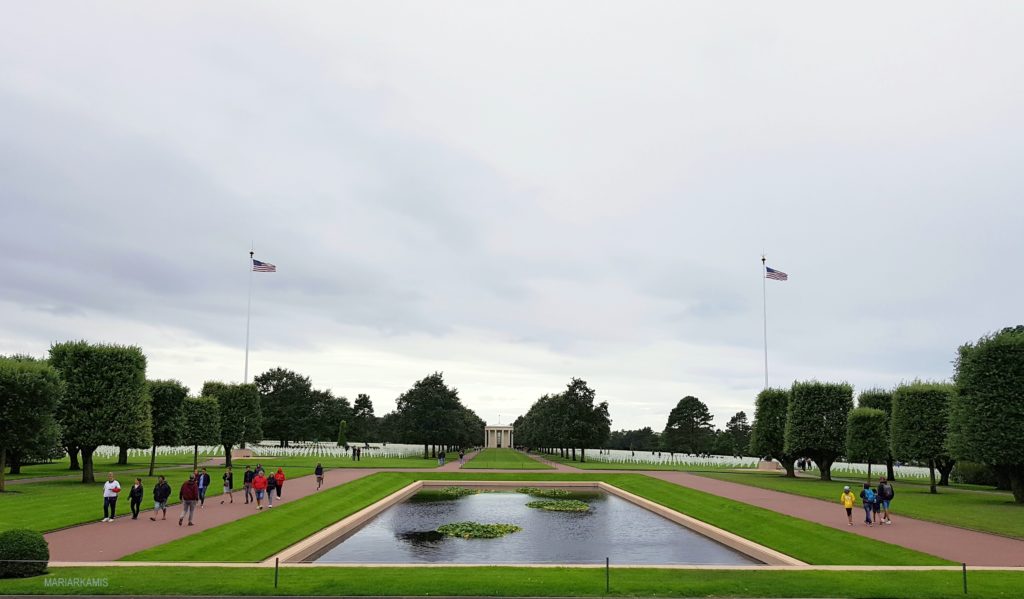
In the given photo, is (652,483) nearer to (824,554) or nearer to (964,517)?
(964,517)

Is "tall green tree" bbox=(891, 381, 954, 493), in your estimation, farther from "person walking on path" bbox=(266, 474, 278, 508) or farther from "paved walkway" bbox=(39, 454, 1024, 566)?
"person walking on path" bbox=(266, 474, 278, 508)

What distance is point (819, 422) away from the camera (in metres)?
60.1

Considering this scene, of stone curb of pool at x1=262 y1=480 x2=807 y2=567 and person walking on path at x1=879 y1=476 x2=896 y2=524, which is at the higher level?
person walking on path at x1=879 y1=476 x2=896 y2=524

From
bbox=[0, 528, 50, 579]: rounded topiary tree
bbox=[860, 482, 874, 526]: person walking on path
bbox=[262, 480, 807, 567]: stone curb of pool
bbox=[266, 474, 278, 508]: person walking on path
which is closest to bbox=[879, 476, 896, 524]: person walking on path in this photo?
bbox=[860, 482, 874, 526]: person walking on path

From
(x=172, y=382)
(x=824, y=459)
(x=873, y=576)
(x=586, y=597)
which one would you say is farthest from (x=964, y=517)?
(x=172, y=382)

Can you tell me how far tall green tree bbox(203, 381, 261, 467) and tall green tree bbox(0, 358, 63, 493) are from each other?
88.6ft

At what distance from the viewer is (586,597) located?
52.2 ft

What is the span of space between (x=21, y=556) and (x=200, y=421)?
4708cm

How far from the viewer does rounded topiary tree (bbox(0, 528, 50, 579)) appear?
1686 cm

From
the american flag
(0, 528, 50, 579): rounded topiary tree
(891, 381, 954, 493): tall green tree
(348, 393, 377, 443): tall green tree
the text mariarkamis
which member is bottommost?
(348, 393, 377, 443): tall green tree

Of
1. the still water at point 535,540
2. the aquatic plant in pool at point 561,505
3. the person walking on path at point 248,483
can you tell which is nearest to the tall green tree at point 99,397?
the person walking on path at point 248,483

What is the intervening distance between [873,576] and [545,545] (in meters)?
11.7

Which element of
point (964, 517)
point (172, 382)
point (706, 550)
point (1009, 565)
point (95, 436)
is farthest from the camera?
point (172, 382)

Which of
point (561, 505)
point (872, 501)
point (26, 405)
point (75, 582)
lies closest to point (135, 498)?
point (75, 582)
